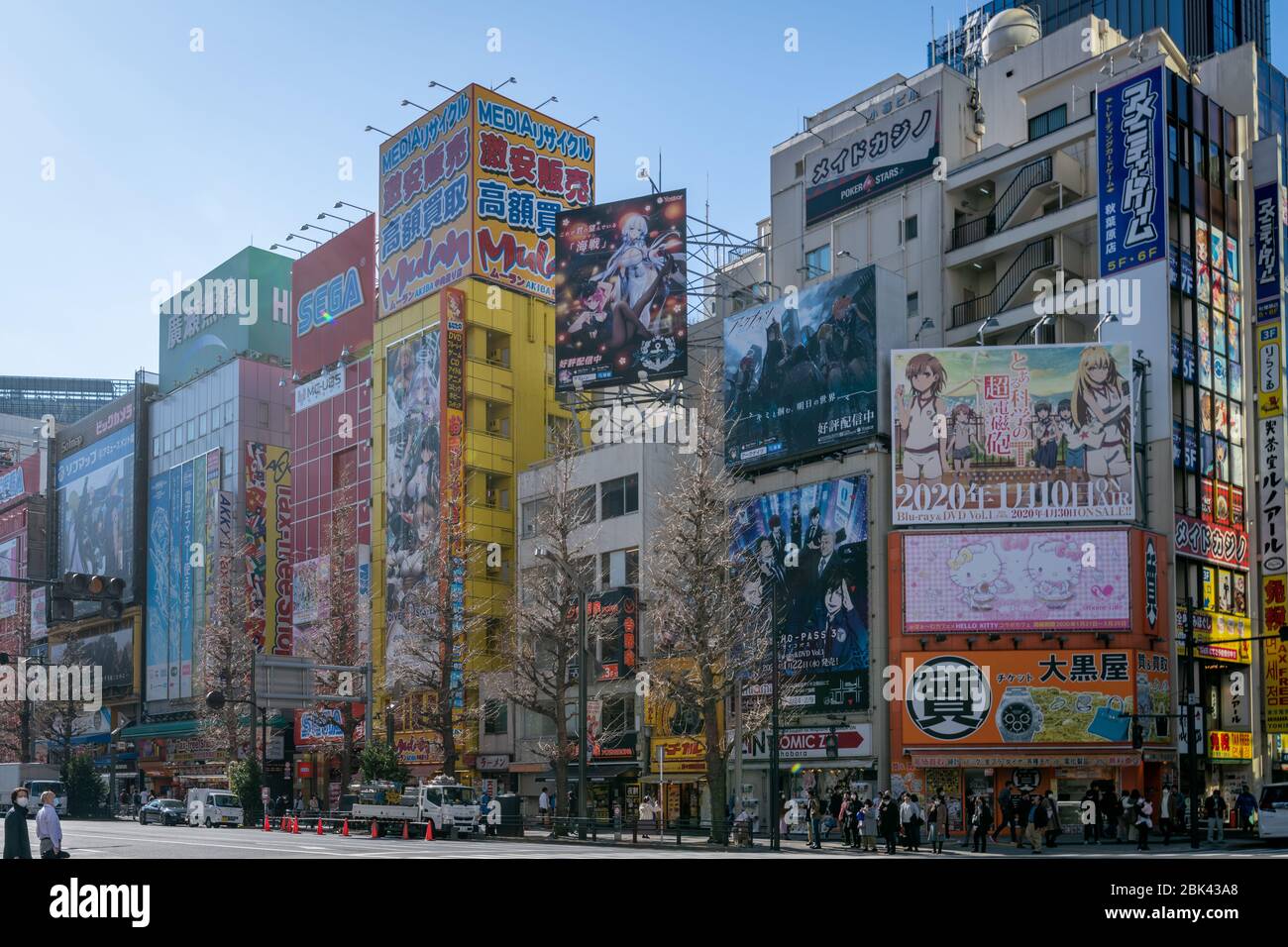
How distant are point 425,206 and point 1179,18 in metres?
55.8

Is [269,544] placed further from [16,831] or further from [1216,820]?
[16,831]

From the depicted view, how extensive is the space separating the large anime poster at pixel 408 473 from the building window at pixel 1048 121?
97.6 feet

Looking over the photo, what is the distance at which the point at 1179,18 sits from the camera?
9475cm

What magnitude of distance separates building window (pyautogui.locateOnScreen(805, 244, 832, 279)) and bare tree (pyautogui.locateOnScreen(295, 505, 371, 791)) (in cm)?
2563

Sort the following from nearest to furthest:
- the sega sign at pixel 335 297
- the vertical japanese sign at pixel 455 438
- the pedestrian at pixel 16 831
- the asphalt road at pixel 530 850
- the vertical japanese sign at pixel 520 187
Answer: the pedestrian at pixel 16 831
the asphalt road at pixel 530 850
the vertical japanese sign at pixel 455 438
the vertical japanese sign at pixel 520 187
the sega sign at pixel 335 297

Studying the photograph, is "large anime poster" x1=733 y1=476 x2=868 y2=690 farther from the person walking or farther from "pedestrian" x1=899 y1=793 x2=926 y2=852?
"pedestrian" x1=899 y1=793 x2=926 y2=852

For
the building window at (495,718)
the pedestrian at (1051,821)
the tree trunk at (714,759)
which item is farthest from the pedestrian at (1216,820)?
the building window at (495,718)

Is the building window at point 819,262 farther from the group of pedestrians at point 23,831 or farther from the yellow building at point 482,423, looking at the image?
the group of pedestrians at point 23,831

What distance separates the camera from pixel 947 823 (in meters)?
45.5

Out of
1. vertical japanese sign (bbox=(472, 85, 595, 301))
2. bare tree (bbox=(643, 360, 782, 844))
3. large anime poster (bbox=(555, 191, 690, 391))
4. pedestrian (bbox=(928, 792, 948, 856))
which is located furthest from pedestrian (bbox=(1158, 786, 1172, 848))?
vertical japanese sign (bbox=(472, 85, 595, 301))

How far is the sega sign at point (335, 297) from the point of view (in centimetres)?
7731

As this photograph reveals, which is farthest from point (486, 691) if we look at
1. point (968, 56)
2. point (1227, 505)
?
point (968, 56)

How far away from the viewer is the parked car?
66.6 metres
